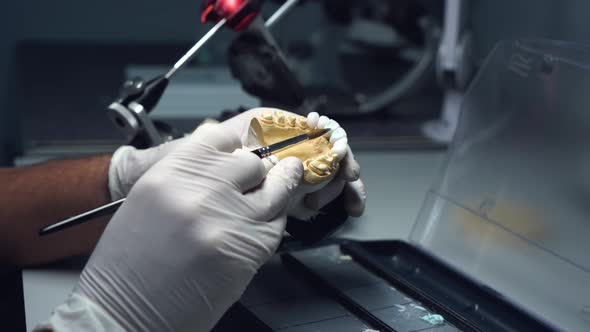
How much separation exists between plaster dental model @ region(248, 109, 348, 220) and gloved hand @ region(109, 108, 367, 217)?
19 millimetres

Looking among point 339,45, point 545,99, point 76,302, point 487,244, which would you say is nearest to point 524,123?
point 545,99

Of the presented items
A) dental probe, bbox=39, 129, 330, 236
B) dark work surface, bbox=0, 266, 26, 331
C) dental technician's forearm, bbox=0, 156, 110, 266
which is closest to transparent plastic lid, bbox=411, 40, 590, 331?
dental probe, bbox=39, 129, 330, 236

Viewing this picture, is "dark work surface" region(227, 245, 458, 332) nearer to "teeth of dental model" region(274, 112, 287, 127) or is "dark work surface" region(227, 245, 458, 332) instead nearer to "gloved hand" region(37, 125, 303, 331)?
"gloved hand" region(37, 125, 303, 331)

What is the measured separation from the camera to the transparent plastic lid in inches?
38.8

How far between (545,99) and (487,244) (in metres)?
0.22

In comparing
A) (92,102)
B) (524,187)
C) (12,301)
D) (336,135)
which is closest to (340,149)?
(336,135)

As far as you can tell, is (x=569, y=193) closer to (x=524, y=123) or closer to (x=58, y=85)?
(x=524, y=123)

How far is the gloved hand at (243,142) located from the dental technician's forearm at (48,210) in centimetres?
4

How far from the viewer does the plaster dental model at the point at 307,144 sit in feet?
3.17

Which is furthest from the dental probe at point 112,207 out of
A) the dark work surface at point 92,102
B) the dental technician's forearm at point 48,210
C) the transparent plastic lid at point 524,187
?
the dark work surface at point 92,102

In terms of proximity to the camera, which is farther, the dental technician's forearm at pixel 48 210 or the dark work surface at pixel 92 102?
the dark work surface at pixel 92 102

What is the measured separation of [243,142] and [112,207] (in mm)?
226

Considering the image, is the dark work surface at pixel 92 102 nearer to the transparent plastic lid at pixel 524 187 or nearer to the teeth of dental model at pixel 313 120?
the transparent plastic lid at pixel 524 187

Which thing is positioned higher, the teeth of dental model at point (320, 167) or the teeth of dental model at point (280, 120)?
the teeth of dental model at point (280, 120)
